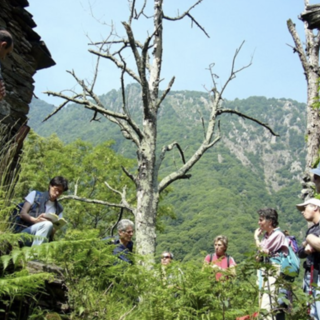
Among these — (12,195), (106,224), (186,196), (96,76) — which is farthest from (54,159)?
(186,196)

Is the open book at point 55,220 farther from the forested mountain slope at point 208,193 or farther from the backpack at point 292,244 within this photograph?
the forested mountain slope at point 208,193

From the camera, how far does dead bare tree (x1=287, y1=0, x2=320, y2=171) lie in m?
8.39

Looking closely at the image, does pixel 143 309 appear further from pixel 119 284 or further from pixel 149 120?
pixel 149 120

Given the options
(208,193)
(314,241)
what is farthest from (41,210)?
(208,193)

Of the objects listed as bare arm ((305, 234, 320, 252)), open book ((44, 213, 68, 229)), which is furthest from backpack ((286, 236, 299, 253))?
open book ((44, 213, 68, 229))

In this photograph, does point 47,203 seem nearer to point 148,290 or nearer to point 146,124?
point 148,290

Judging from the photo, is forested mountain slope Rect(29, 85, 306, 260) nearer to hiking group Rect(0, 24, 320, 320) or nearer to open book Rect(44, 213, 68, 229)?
hiking group Rect(0, 24, 320, 320)

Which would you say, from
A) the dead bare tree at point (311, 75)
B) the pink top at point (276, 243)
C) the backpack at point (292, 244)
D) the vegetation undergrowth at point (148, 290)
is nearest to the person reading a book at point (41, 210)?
the vegetation undergrowth at point (148, 290)

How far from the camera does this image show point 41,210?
184 inches

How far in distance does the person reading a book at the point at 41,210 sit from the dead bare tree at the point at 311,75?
4994mm

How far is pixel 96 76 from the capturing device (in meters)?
9.27

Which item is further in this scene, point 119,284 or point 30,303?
point 119,284

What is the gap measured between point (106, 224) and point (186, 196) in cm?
8682

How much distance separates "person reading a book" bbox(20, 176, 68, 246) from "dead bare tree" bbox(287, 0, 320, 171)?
4994mm
